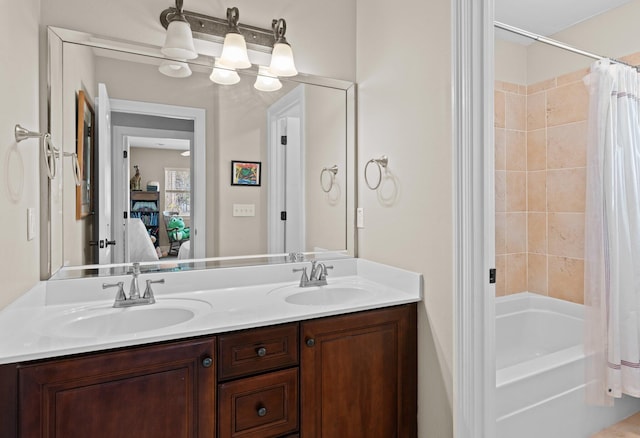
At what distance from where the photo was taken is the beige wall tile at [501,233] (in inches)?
106

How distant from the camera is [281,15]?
193 centimetres

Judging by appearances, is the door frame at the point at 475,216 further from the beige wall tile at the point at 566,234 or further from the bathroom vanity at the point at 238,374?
the beige wall tile at the point at 566,234

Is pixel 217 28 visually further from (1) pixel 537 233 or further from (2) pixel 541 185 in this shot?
(1) pixel 537 233

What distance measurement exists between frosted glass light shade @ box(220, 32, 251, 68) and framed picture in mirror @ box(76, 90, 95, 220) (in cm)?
62

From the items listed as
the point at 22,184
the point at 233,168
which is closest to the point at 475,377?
the point at 233,168

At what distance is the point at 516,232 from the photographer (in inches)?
109

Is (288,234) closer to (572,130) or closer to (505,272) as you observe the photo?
(505,272)

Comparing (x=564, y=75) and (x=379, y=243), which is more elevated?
(x=564, y=75)

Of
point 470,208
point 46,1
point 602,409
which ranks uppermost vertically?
point 46,1

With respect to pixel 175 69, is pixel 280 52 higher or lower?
higher

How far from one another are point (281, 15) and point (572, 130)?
2.07m

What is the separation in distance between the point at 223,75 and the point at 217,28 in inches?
8.4

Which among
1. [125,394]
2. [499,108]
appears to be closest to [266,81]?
[125,394]

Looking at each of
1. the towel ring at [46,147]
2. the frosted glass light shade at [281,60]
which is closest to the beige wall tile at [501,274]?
the frosted glass light shade at [281,60]
